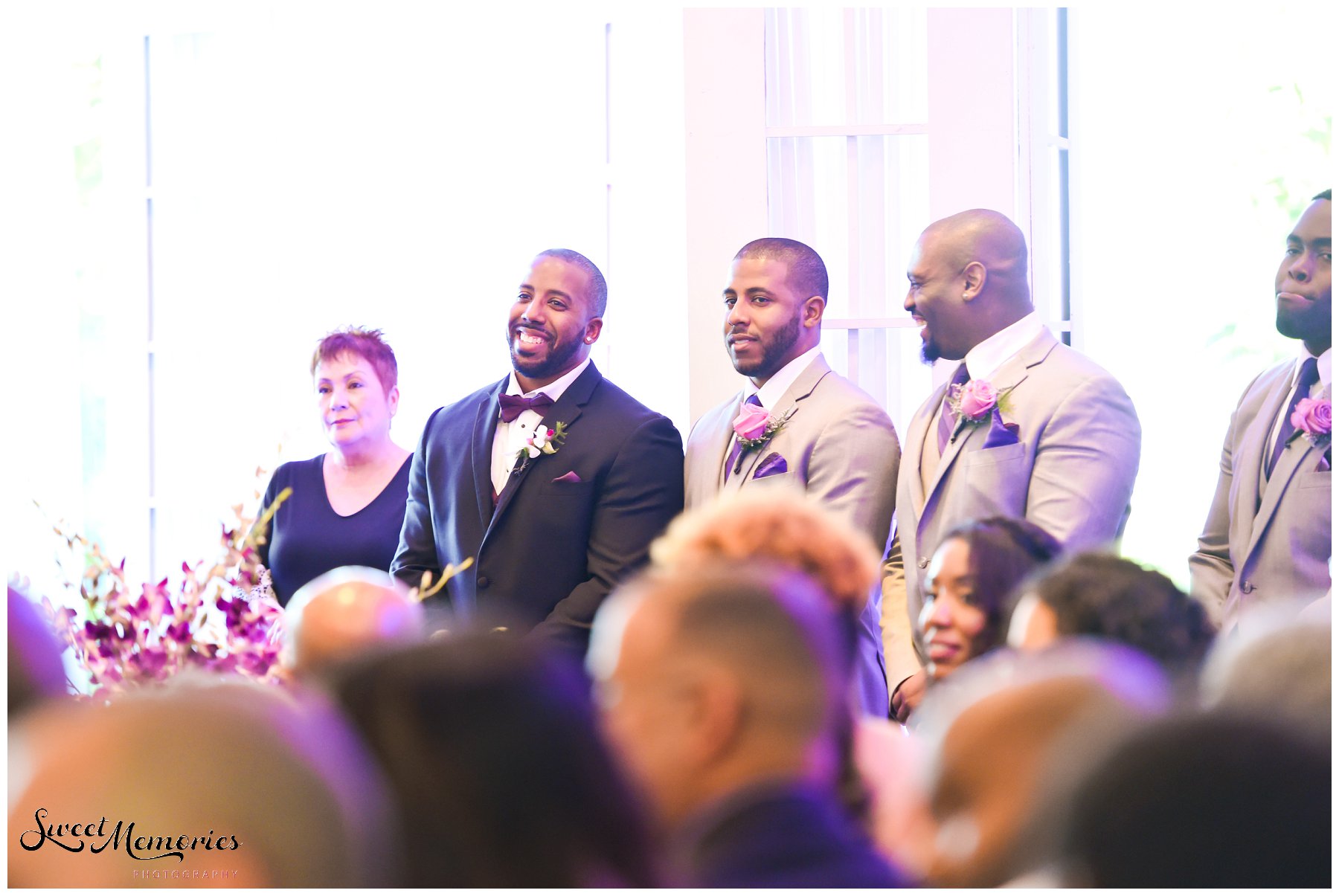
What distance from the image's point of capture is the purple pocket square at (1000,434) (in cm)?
280

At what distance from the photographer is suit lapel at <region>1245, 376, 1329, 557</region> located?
8.33ft

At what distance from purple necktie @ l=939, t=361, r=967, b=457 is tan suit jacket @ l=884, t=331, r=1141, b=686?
0.04 meters

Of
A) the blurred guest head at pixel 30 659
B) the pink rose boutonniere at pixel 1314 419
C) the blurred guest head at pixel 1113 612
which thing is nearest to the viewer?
the blurred guest head at pixel 30 659

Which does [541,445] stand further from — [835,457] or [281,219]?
[281,219]

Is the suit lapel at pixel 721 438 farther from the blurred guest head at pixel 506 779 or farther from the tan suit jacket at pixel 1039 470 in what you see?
the blurred guest head at pixel 506 779

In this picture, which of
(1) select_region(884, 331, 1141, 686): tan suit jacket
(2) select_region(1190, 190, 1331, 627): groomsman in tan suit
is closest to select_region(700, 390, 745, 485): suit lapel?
(1) select_region(884, 331, 1141, 686): tan suit jacket

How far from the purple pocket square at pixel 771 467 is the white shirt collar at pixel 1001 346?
1.56 feet

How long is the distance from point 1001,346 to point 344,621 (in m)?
2.01

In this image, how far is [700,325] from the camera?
153 inches

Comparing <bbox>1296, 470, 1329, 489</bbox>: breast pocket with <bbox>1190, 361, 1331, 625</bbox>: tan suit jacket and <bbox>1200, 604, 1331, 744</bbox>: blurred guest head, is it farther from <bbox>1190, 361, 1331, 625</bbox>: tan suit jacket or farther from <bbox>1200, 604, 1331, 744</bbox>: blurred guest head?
<bbox>1200, 604, 1331, 744</bbox>: blurred guest head

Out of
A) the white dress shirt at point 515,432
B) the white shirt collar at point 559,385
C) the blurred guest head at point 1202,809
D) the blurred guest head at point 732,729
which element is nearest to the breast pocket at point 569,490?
the white dress shirt at point 515,432

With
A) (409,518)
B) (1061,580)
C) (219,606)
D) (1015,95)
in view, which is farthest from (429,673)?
(1015,95)

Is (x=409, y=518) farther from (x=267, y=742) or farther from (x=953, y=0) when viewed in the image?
(x=267, y=742)

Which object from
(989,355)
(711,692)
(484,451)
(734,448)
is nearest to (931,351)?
(989,355)
